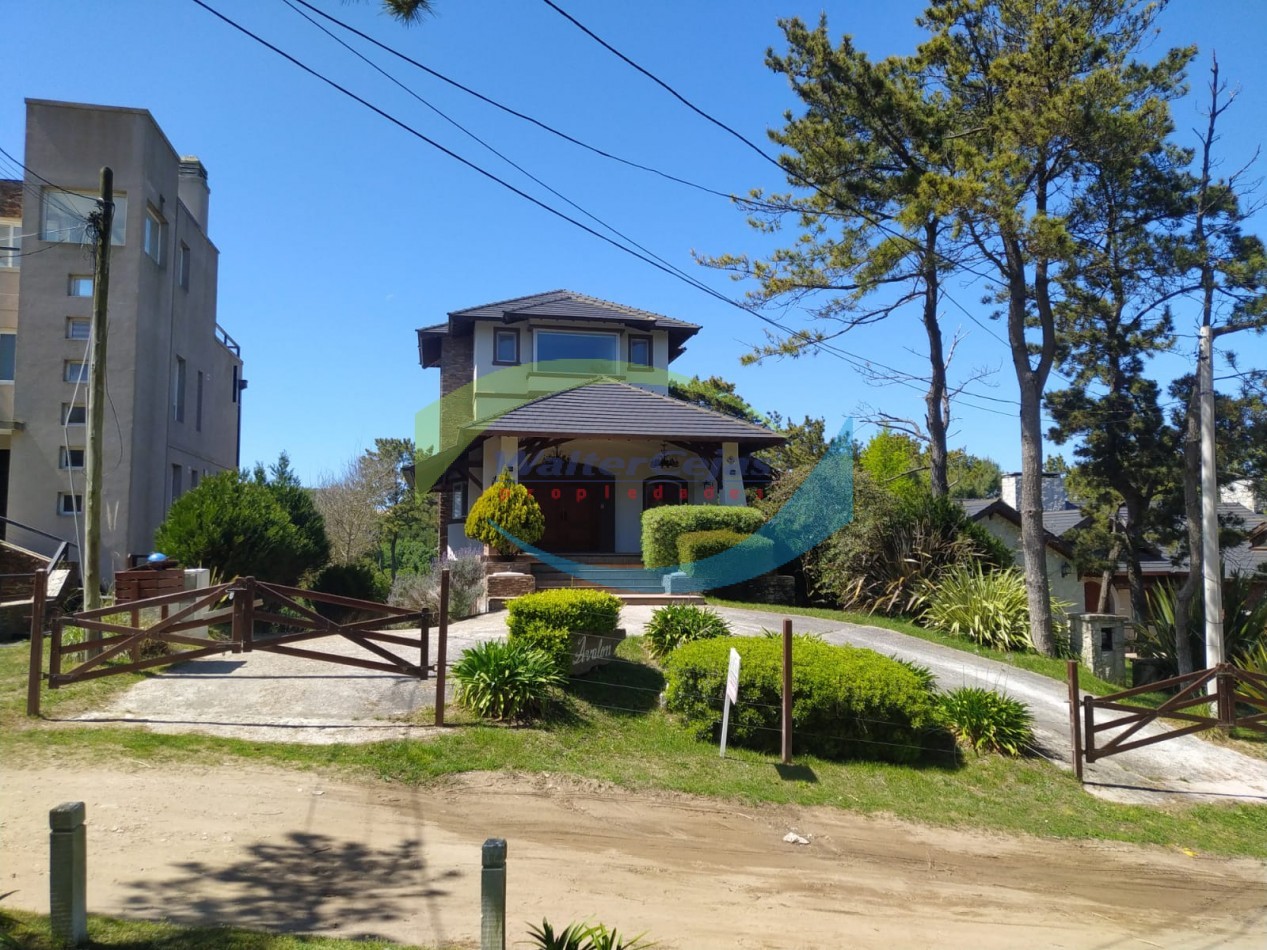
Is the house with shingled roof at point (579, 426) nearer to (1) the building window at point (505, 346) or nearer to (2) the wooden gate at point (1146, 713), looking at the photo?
(1) the building window at point (505, 346)

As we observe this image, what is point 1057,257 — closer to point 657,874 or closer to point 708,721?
point 708,721

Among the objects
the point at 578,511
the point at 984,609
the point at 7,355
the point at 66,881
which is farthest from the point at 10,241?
the point at 984,609

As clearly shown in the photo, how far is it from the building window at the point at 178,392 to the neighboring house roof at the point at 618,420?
8.66 m

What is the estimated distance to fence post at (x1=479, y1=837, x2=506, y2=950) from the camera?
165 inches

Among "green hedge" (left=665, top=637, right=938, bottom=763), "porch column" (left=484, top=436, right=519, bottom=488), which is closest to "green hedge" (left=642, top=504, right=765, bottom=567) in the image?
"porch column" (left=484, top=436, right=519, bottom=488)

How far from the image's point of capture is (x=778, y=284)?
20.3m

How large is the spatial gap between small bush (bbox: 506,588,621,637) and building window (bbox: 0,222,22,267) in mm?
18060

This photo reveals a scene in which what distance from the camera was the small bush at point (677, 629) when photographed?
1227 centimetres

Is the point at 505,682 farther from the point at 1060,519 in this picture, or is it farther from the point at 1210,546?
the point at 1060,519

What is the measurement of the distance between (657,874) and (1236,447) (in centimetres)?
1909

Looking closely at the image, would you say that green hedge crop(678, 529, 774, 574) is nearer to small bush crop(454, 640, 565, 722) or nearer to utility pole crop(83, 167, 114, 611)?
small bush crop(454, 640, 565, 722)

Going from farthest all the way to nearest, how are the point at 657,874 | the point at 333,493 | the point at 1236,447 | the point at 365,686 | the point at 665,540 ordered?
the point at 333,493, the point at 1236,447, the point at 665,540, the point at 365,686, the point at 657,874

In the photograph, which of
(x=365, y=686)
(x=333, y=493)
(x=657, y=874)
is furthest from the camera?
(x=333, y=493)

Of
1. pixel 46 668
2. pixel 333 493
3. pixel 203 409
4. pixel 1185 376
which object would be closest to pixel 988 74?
pixel 1185 376
